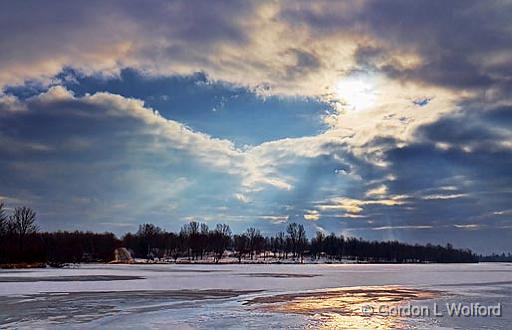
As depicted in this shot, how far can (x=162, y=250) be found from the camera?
141 m

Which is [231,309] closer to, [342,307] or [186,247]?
[342,307]

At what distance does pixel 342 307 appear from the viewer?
21.3m

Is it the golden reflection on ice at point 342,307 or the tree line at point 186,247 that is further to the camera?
the tree line at point 186,247

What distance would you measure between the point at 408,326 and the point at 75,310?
1216 cm

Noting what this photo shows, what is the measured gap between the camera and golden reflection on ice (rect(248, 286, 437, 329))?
1683 cm

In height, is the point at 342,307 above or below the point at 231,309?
above

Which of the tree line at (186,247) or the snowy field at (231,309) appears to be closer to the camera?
the snowy field at (231,309)

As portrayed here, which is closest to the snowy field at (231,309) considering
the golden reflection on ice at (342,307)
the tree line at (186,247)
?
the golden reflection on ice at (342,307)

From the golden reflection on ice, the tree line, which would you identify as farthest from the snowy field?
the tree line

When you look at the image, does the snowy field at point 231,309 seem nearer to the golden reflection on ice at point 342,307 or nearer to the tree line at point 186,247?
the golden reflection on ice at point 342,307

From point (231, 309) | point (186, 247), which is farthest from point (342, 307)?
point (186, 247)

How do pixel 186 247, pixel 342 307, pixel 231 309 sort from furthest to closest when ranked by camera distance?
pixel 186 247, pixel 342 307, pixel 231 309

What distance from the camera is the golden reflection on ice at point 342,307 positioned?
16828 millimetres

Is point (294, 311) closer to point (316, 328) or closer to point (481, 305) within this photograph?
point (316, 328)
